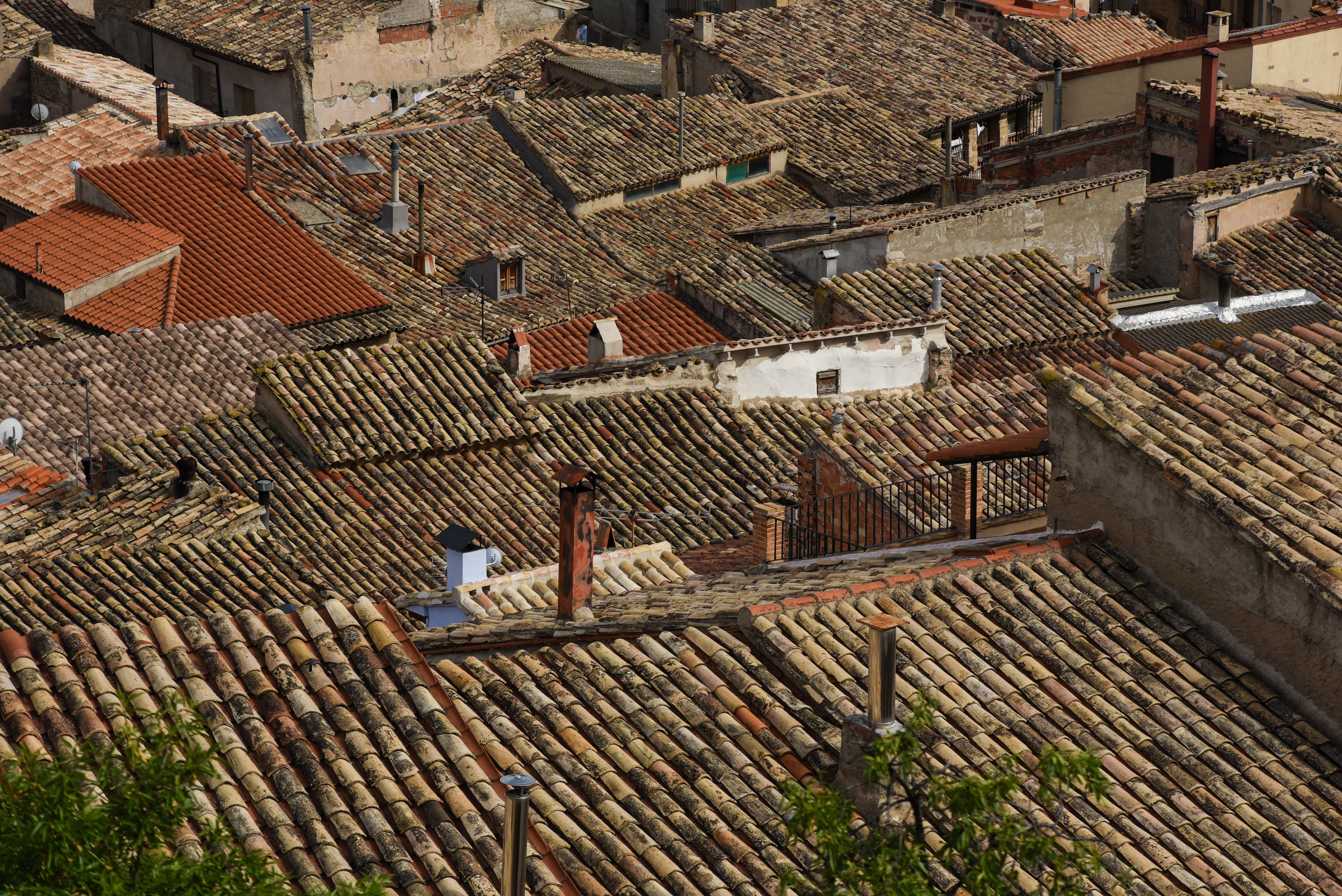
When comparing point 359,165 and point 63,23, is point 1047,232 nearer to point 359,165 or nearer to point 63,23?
point 359,165

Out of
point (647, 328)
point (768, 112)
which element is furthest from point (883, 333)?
point (768, 112)

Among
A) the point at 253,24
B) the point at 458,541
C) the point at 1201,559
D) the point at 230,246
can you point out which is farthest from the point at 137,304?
the point at 1201,559

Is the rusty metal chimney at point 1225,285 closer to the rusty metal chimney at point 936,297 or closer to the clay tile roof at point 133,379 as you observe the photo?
the rusty metal chimney at point 936,297

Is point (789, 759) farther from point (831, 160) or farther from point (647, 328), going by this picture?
point (831, 160)

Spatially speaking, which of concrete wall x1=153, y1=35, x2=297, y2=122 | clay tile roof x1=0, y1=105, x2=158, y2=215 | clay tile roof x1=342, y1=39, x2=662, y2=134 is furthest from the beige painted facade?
clay tile roof x1=0, y1=105, x2=158, y2=215

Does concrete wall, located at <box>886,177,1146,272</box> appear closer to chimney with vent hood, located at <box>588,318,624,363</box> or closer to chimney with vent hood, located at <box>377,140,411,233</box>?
chimney with vent hood, located at <box>588,318,624,363</box>
